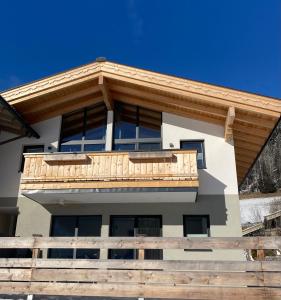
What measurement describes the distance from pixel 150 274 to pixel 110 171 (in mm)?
4823

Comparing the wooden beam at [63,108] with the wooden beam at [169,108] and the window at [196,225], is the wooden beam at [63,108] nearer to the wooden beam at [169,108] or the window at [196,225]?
the wooden beam at [169,108]

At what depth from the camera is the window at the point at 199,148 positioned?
38.2ft

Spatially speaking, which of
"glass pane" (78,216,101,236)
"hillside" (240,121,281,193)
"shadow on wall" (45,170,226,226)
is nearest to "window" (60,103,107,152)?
"shadow on wall" (45,170,226,226)

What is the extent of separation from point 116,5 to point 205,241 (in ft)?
41.6

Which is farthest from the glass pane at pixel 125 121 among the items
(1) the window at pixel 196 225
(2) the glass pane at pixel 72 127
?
(1) the window at pixel 196 225

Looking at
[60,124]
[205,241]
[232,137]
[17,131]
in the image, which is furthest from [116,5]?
[205,241]

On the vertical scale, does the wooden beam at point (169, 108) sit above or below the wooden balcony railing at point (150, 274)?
above

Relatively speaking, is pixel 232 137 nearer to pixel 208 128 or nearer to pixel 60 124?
pixel 208 128

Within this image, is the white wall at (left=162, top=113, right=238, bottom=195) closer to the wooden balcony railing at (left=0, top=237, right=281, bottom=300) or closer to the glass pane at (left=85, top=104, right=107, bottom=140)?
the glass pane at (left=85, top=104, right=107, bottom=140)

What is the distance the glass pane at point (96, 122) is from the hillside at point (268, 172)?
2729 cm

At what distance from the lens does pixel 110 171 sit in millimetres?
10469

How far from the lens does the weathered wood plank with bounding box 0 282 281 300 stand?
576cm

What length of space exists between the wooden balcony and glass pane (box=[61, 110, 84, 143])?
6.67 ft

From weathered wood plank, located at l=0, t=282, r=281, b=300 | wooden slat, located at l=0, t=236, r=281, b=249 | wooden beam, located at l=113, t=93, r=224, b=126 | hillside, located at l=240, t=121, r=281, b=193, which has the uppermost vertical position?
hillside, located at l=240, t=121, r=281, b=193
